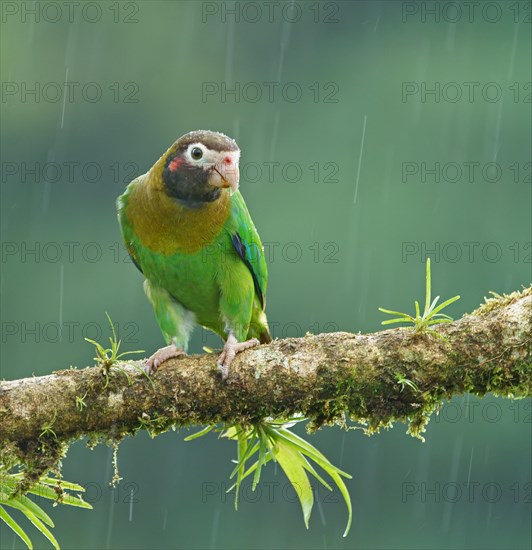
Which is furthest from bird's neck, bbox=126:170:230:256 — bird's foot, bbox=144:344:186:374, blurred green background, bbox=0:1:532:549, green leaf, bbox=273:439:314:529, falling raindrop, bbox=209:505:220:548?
falling raindrop, bbox=209:505:220:548

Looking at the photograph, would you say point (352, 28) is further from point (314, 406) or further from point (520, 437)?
point (314, 406)

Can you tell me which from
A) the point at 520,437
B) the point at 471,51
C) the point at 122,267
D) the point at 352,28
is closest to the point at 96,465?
the point at 122,267

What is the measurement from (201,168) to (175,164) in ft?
0.59

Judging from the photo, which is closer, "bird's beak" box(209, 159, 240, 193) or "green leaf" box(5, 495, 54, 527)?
"green leaf" box(5, 495, 54, 527)

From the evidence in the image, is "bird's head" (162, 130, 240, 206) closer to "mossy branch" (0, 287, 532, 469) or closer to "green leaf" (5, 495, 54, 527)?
"mossy branch" (0, 287, 532, 469)

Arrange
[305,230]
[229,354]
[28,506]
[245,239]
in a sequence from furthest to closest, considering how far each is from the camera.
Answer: [305,230]
[245,239]
[28,506]
[229,354]

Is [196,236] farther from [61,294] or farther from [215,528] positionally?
[215,528]

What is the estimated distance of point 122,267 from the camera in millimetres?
23859

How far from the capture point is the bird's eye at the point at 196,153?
5.81 metres

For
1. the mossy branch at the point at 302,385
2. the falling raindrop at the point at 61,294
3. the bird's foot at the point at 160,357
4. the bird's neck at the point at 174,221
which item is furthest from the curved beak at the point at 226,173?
the falling raindrop at the point at 61,294

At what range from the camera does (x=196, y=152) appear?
5.82 metres

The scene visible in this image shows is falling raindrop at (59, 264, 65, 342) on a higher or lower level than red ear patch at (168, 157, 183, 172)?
lower

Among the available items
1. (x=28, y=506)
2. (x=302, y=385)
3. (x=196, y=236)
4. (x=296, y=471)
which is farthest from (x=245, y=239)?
(x=28, y=506)

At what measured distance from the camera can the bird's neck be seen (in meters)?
5.96
